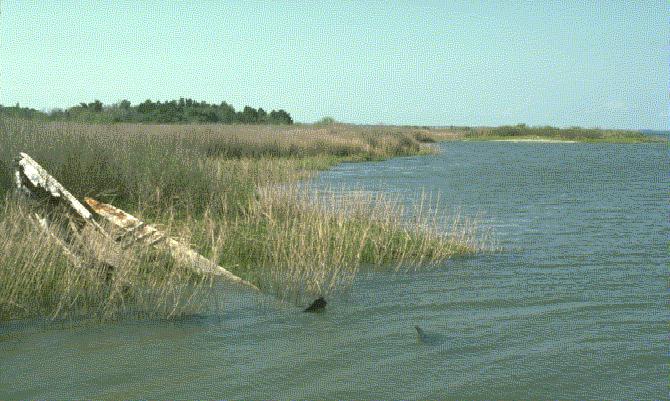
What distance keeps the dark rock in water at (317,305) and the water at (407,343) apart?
114 millimetres

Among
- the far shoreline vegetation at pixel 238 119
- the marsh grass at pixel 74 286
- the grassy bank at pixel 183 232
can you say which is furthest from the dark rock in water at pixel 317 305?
the far shoreline vegetation at pixel 238 119

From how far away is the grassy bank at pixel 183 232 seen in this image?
6730 millimetres

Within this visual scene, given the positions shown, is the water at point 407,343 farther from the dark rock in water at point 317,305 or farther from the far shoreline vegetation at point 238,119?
the far shoreline vegetation at point 238,119

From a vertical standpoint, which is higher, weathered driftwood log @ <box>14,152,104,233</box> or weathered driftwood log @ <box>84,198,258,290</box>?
weathered driftwood log @ <box>14,152,104,233</box>

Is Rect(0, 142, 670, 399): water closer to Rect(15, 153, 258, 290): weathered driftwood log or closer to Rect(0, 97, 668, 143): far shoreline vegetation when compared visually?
Rect(15, 153, 258, 290): weathered driftwood log

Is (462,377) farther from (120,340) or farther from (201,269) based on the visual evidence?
(201,269)

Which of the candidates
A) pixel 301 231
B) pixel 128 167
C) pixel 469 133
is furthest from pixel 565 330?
pixel 469 133

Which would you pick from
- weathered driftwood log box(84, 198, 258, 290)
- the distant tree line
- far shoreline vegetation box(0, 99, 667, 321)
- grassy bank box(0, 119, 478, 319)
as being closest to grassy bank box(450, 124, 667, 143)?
the distant tree line

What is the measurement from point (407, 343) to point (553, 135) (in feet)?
252

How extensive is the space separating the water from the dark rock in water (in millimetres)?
114

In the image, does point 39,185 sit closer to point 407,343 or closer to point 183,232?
point 183,232

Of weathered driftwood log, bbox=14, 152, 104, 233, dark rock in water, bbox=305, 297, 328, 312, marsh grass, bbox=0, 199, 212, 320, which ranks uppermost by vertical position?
weathered driftwood log, bbox=14, 152, 104, 233

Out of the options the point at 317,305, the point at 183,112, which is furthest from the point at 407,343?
the point at 183,112

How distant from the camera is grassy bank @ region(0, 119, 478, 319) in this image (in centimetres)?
673
